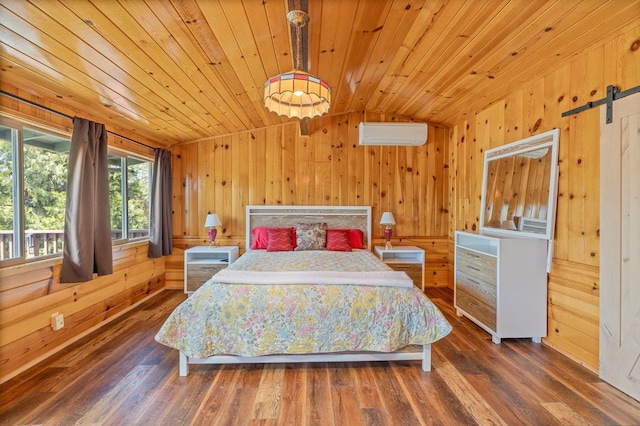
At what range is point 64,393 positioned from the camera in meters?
1.88

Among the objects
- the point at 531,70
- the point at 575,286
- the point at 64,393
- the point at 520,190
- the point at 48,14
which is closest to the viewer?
the point at 48,14

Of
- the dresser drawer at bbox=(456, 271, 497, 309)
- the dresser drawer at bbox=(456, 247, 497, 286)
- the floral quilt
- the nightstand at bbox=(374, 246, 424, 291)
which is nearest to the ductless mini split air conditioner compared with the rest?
the nightstand at bbox=(374, 246, 424, 291)

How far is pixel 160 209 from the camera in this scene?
3.88 m

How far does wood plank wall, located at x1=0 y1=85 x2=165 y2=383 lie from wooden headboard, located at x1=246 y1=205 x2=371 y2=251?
162 cm

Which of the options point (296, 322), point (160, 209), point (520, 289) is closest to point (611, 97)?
point (520, 289)

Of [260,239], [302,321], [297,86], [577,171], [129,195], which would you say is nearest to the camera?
[297,86]

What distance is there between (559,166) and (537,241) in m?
0.65

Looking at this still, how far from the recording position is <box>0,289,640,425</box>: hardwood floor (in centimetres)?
168

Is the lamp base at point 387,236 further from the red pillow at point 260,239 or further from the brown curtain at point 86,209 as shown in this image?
the brown curtain at point 86,209

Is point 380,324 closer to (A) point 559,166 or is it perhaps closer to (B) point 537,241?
(B) point 537,241

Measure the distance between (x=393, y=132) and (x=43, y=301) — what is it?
4.05 metres

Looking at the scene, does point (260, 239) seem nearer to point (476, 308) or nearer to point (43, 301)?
point (43, 301)

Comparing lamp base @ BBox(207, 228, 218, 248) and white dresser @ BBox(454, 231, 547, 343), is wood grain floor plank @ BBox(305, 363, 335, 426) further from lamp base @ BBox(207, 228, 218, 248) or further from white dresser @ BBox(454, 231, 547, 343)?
lamp base @ BBox(207, 228, 218, 248)

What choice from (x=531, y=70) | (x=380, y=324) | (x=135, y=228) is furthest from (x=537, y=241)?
(x=135, y=228)
